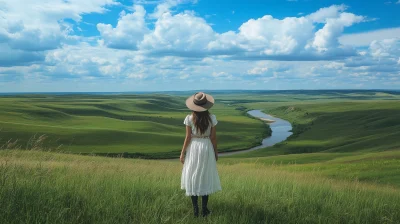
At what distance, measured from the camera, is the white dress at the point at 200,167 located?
769 centimetres

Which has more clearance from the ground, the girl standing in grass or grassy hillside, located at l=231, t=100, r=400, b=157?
the girl standing in grass

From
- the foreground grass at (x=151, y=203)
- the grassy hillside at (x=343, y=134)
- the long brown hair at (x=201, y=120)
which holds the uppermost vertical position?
the long brown hair at (x=201, y=120)

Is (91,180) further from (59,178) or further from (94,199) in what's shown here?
(94,199)

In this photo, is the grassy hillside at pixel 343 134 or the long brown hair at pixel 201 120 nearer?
the long brown hair at pixel 201 120

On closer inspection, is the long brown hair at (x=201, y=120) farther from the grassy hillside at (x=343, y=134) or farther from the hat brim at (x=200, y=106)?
the grassy hillside at (x=343, y=134)

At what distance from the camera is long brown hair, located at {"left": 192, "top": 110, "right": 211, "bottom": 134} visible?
307 inches

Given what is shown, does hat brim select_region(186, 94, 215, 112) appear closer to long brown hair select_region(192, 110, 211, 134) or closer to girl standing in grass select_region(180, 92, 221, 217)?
girl standing in grass select_region(180, 92, 221, 217)

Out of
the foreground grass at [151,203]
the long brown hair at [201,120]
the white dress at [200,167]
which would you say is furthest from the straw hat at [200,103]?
the foreground grass at [151,203]

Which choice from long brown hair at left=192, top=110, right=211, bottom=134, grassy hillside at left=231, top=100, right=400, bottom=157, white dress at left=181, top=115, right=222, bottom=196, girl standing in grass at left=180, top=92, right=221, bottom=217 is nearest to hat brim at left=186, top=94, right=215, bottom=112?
girl standing in grass at left=180, top=92, right=221, bottom=217

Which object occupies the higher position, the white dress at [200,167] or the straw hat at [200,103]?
the straw hat at [200,103]

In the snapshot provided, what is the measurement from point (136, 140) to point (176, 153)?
59.3ft

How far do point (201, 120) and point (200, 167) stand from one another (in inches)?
39.7

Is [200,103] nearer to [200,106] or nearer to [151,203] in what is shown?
[200,106]

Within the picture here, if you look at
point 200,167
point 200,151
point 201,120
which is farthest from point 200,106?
point 200,167
